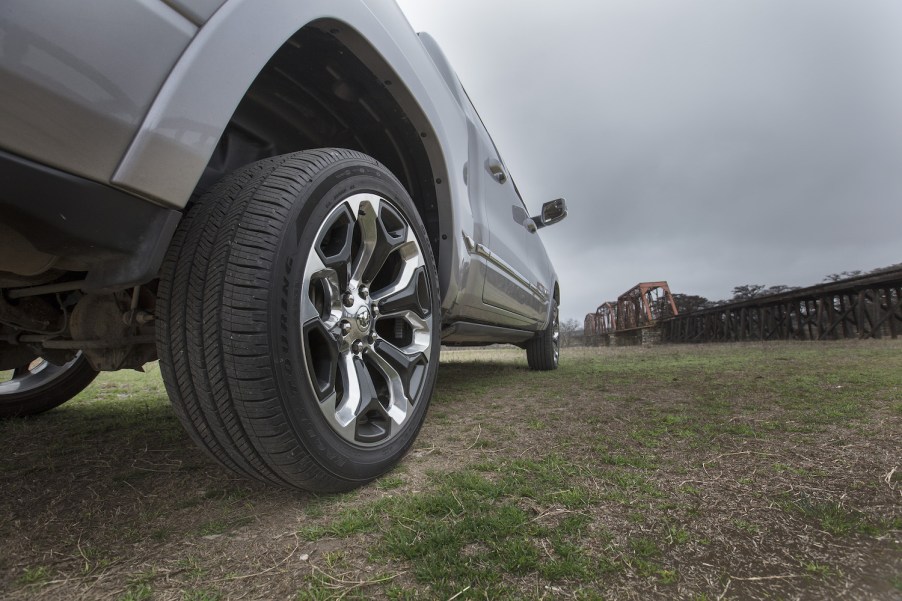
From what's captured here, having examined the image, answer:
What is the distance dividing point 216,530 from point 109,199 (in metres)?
0.88

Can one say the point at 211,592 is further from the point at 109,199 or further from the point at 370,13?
the point at 370,13

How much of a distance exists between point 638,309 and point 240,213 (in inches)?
963

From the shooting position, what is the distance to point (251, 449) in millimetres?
1199

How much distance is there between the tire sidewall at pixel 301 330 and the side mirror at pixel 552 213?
11.1 feet

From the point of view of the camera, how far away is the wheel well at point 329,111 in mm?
1567

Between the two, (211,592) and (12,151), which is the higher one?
(12,151)

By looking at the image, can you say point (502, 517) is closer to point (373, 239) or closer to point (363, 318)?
point (363, 318)

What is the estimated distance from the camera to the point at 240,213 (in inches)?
48.8

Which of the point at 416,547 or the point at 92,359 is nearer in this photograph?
the point at 416,547

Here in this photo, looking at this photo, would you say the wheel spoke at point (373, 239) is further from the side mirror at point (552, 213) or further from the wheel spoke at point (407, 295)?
the side mirror at point (552, 213)

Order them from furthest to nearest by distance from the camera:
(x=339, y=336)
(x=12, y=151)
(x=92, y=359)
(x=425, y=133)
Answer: (x=425, y=133) < (x=92, y=359) < (x=339, y=336) < (x=12, y=151)

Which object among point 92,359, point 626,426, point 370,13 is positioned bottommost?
point 626,426

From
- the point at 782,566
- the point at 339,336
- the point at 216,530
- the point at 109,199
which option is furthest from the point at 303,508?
the point at 782,566

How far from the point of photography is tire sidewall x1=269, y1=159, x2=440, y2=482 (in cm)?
120
